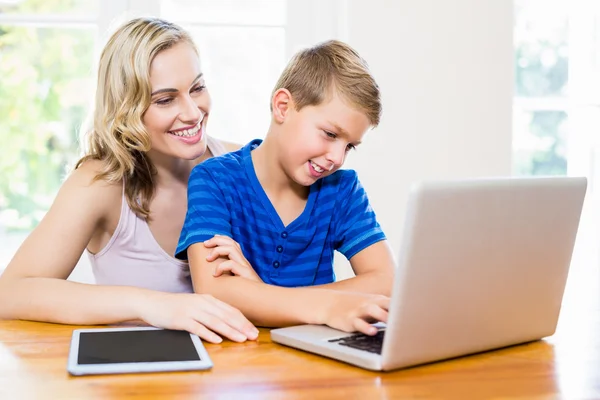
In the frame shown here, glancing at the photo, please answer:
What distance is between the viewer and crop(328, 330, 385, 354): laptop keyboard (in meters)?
1.00

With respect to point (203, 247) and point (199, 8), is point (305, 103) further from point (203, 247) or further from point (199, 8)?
point (199, 8)

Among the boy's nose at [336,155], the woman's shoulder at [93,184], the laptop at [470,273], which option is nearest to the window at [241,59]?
the woman's shoulder at [93,184]

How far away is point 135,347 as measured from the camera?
1040 mm

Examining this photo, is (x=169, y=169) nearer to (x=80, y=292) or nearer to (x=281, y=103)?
(x=281, y=103)

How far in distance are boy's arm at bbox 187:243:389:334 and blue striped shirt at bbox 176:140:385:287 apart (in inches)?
5.4

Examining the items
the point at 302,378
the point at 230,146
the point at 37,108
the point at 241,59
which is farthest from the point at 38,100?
the point at 302,378

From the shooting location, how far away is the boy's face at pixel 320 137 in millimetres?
1437

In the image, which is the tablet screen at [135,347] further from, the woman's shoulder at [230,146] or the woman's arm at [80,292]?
the woman's shoulder at [230,146]

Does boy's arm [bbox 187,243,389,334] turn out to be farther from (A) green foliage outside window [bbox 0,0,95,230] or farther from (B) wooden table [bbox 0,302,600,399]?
(A) green foliage outside window [bbox 0,0,95,230]

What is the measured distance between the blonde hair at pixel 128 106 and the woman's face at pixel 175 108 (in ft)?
0.06

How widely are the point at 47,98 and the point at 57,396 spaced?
2.03m

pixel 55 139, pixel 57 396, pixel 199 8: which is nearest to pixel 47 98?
pixel 55 139

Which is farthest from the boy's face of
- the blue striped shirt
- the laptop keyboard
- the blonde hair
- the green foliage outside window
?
the green foliage outside window

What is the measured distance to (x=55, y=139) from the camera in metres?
2.72
